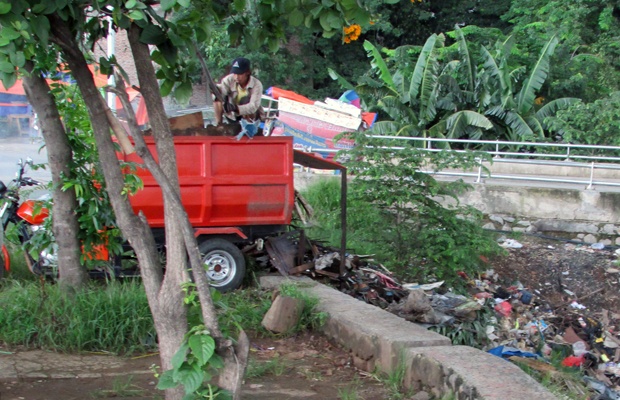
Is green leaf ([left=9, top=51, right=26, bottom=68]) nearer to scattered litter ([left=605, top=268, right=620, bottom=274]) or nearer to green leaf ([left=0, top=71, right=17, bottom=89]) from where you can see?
green leaf ([left=0, top=71, right=17, bottom=89])

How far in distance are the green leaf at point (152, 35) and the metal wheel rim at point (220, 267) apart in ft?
14.1

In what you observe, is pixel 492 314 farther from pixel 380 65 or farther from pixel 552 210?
pixel 380 65

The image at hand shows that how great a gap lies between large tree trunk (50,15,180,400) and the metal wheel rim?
367 cm

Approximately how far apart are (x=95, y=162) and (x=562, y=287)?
8317 millimetres

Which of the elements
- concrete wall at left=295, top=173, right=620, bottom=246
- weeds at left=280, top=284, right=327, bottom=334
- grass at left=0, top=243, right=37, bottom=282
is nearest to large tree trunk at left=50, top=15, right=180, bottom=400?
weeds at left=280, top=284, right=327, bottom=334

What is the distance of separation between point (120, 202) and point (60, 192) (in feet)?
7.32

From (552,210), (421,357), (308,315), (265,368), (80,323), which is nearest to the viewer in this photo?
(421,357)

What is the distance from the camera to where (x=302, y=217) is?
364 inches

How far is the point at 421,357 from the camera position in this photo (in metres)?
5.03

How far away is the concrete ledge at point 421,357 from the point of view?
440 cm

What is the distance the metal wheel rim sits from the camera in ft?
25.8

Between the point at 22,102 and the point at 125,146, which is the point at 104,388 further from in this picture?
the point at 22,102

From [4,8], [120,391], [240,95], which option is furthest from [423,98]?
[4,8]

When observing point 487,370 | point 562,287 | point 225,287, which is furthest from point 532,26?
point 487,370
